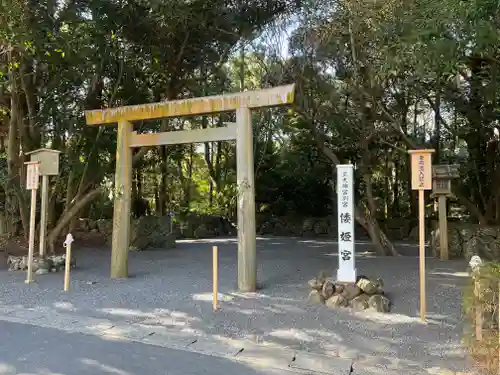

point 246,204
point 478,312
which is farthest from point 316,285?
point 478,312

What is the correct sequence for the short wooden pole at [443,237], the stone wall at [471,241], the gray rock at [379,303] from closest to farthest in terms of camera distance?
the gray rock at [379,303]
the short wooden pole at [443,237]
the stone wall at [471,241]

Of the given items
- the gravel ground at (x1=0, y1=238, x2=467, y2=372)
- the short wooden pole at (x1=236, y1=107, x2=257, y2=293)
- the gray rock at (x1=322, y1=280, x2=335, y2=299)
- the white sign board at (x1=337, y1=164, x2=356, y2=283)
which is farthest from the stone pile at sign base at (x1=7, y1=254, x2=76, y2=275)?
the white sign board at (x1=337, y1=164, x2=356, y2=283)

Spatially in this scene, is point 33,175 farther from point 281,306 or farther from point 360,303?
point 360,303

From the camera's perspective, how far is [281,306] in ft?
18.6

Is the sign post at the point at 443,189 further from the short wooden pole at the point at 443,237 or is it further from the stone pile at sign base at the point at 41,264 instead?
the stone pile at sign base at the point at 41,264

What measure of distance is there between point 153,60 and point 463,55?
7.23 meters

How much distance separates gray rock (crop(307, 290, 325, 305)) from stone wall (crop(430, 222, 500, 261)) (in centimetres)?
615

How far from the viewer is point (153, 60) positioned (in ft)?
33.6

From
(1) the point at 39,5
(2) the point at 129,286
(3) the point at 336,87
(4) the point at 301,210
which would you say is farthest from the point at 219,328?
(4) the point at 301,210

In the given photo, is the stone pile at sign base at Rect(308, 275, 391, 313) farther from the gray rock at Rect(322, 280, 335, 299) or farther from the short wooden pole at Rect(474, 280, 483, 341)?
the short wooden pole at Rect(474, 280, 483, 341)

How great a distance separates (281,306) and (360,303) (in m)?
1.01

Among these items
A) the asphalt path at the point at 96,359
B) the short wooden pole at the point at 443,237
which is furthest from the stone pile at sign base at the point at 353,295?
the short wooden pole at the point at 443,237

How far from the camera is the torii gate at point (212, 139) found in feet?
21.6

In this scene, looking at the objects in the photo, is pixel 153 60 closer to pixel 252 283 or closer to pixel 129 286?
pixel 129 286
